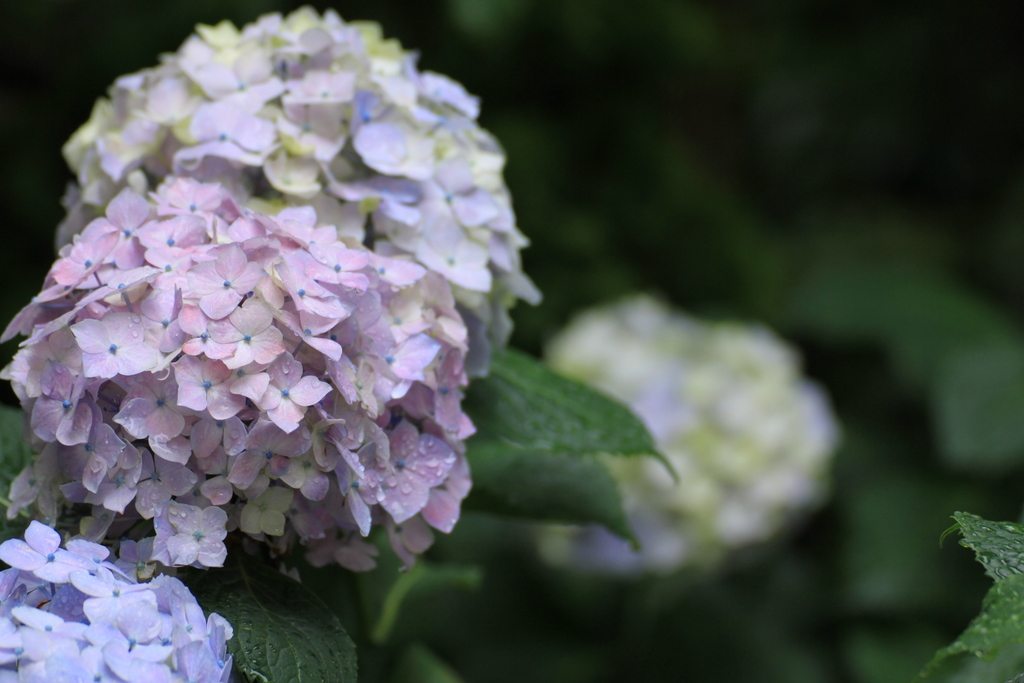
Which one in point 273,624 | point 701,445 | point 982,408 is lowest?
point 701,445

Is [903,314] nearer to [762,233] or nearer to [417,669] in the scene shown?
[762,233]

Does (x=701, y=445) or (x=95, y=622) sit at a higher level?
(x=95, y=622)

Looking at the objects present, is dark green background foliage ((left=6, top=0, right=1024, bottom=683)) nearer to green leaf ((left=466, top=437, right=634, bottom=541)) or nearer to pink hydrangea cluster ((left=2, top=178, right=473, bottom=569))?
green leaf ((left=466, top=437, right=634, bottom=541))

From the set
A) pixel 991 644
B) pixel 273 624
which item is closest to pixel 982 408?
pixel 991 644

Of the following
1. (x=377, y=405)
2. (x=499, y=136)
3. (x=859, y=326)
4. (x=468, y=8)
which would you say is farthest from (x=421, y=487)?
(x=859, y=326)

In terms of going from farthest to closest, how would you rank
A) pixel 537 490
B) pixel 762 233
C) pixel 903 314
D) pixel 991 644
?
pixel 762 233 → pixel 903 314 → pixel 537 490 → pixel 991 644

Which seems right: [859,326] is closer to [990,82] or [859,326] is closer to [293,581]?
[990,82]
